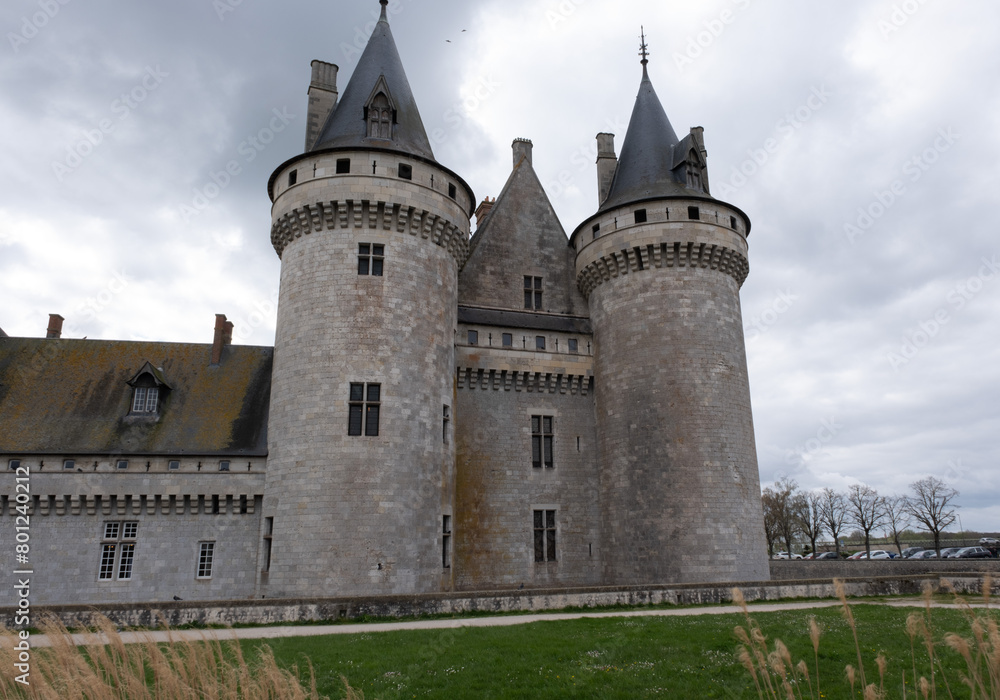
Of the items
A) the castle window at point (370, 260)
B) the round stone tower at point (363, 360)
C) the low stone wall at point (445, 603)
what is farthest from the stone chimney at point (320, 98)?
the low stone wall at point (445, 603)

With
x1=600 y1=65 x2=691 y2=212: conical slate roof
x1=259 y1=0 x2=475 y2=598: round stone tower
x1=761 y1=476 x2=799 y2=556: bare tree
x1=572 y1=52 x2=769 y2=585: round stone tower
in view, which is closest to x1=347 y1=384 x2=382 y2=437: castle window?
x1=259 y1=0 x2=475 y2=598: round stone tower

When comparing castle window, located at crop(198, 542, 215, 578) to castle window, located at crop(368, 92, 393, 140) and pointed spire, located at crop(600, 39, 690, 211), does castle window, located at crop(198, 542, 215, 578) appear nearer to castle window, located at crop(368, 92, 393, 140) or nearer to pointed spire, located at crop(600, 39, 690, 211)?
castle window, located at crop(368, 92, 393, 140)

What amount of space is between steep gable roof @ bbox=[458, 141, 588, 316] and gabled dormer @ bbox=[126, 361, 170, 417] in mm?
11209

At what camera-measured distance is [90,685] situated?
4.86 meters

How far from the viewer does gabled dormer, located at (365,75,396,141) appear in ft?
72.5

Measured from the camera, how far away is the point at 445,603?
48.9 feet

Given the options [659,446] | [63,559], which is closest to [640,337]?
[659,446]

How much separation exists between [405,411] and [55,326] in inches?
672

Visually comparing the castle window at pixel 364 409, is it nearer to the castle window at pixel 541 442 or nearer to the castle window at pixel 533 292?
the castle window at pixel 541 442

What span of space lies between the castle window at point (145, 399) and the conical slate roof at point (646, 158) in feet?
57.9

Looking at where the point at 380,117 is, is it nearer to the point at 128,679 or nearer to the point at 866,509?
the point at 128,679

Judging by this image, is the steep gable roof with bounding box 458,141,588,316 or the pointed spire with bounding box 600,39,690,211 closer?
the pointed spire with bounding box 600,39,690,211

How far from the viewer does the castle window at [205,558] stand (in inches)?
781

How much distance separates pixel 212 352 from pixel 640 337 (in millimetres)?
16058
